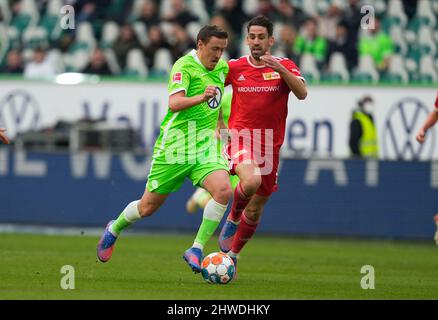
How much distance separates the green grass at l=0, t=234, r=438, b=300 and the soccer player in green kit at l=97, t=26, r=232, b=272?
2.46 feet

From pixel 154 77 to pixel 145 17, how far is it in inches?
76.3

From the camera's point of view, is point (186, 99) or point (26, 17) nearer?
point (186, 99)

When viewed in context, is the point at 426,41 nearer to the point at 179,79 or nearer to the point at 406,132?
the point at 406,132

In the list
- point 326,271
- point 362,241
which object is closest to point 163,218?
point 362,241

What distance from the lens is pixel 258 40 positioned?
11680 mm

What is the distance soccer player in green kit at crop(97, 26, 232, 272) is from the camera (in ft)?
37.1

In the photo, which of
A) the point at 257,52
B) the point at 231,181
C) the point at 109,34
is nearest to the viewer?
the point at 257,52

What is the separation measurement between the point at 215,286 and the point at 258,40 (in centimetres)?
267

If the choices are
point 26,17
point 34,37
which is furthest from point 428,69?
point 26,17

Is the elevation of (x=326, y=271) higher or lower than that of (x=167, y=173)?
lower

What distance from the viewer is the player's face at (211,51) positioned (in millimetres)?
11367

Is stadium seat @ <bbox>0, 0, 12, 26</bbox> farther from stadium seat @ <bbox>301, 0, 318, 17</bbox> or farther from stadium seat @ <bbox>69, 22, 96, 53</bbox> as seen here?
stadium seat @ <bbox>301, 0, 318, 17</bbox>
